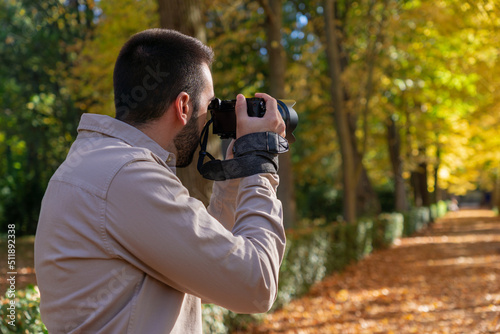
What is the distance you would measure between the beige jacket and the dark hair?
0.53 feet

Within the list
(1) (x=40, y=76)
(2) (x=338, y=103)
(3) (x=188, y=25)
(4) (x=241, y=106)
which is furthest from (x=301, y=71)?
(4) (x=241, y=106)

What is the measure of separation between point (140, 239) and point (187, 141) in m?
0.43

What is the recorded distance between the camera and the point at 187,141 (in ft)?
4.90

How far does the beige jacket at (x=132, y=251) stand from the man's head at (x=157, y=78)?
162 mm

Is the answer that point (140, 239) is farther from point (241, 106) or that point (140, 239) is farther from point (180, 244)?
point (241, 106)

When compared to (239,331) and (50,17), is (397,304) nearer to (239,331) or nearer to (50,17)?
(239,331)

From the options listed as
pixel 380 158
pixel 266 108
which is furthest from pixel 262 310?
pixel 380 158

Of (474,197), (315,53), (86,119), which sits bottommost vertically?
(474,197)

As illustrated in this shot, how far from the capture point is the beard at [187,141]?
4.81 feet

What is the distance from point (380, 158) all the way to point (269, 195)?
25.8 m

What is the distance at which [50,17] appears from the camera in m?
14.3

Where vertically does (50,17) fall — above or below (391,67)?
above

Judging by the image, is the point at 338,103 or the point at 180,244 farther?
the point at 338,103

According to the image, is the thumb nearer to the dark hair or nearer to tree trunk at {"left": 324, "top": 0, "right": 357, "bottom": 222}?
the dark hair
